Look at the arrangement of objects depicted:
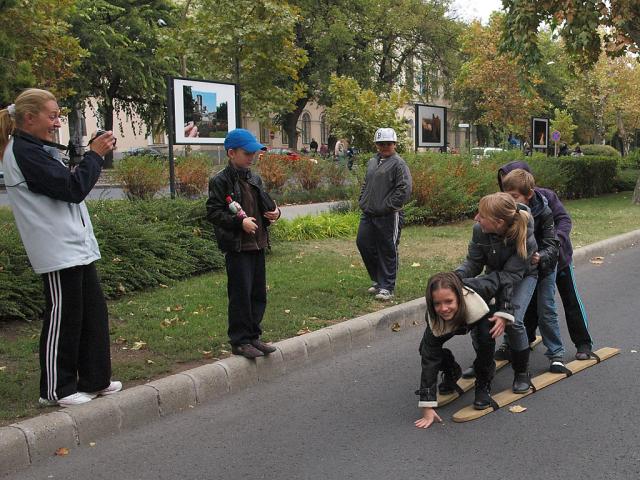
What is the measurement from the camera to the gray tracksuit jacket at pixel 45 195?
3.86 meters

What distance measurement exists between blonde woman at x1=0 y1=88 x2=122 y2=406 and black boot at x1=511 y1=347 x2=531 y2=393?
275 centimetres

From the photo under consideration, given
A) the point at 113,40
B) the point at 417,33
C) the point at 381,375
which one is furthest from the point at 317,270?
the point at 417,33

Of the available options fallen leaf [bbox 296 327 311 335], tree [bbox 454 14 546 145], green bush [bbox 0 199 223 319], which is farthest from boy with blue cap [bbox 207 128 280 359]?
tree [bbox 454 14 546 145]

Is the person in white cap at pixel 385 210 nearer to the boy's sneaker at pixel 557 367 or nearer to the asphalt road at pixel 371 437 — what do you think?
the asphalt road at pixel 371 437

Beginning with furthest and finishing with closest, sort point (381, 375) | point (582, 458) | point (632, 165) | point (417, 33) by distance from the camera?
point (417, 33)
point (632, 165)
point (381, 375)
point (582, 458)

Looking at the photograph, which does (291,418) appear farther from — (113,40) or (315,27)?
(315,27)

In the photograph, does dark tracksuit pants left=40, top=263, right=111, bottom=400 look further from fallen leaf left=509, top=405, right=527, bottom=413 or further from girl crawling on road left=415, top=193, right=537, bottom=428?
fallen leaf left=509, top=405, right=527, bottom=413

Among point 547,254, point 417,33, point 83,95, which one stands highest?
point 417,33

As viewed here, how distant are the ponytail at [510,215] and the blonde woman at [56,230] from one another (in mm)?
2365

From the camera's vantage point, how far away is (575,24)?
15.6m

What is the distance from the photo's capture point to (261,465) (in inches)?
143

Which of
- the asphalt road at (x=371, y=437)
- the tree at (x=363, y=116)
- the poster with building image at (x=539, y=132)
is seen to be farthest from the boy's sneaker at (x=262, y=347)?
the poster with building image at (x=539, y=132)

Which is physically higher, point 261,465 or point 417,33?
point 417,33

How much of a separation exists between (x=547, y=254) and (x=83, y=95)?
29.3 m
